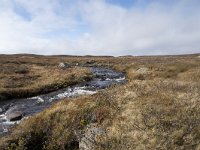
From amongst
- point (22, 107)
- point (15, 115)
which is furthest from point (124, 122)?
point (22, 107)

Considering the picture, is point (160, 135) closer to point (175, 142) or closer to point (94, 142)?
point (175, 142)

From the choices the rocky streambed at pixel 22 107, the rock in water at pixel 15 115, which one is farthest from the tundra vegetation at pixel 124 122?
the rock in water at pixel 15 115

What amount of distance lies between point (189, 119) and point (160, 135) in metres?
2.22

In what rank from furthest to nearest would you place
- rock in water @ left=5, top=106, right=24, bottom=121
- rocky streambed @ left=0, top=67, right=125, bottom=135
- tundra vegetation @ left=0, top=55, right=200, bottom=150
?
rock in water @ left=5, top=106, right=24, bottom=121 → rocky streambed @ left=0, top=67, right=125, bottom=135 → tundra vegetation @ left=0, top=55, right=200, bottom=150

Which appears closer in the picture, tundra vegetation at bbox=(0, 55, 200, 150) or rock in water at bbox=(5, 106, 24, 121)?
tundra vegetation at bbox=(0, 55, 200, 150)

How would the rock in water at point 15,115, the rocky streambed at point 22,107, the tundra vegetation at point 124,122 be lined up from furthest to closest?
1. the rock in water at point 15,115
2. the rocky streambed at point 22,107
3. the tundra vegetation at point 124,122

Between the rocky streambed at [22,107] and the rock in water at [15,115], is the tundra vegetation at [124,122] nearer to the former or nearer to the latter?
the rocky streambed at [22,107]

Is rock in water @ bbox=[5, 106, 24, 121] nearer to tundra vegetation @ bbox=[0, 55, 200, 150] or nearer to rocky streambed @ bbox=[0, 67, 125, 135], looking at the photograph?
rocky streambed @ bbox=[0, 67, 125, 135]

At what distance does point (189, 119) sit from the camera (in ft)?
58.5

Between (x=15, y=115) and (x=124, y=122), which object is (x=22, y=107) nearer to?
(x=15, y=115)

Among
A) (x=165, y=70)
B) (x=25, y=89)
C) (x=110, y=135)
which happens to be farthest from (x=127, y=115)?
(x=165, y=70)

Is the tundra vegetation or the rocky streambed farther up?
the tundra vegetation

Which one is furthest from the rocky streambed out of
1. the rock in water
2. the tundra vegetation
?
the tundra vegetation

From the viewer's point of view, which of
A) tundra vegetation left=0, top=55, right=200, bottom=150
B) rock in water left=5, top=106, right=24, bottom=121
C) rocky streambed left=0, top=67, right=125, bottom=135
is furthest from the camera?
rock in water left=5, top=106, right=24, bottom=121
